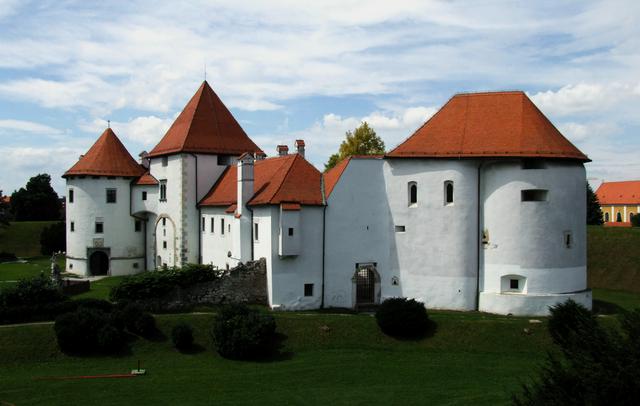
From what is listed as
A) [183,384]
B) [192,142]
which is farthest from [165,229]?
[183,384]

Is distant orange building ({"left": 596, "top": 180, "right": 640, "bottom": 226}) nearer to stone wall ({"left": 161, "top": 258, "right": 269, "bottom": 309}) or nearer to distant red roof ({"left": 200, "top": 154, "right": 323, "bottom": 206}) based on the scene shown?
distant red roof ({"left": 200, "top": 154, "right": 323, "bottom": 206})

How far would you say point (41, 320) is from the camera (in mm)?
30250

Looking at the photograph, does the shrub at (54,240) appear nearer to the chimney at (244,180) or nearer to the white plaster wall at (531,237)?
the chimney at (244,180)

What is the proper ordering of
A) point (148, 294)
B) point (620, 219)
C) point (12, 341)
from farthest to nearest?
point (620, 219) < point (148, 294) < point (12, 341)

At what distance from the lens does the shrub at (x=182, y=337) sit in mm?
27797

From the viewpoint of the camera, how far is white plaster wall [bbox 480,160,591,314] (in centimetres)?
3422

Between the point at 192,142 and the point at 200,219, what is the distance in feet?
18.6

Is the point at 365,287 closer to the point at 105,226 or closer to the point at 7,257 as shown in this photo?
the point at 105,226

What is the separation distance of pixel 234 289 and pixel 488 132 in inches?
651

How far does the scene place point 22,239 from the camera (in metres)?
73.1

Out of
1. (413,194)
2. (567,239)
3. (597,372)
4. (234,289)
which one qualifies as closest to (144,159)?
(234,289)

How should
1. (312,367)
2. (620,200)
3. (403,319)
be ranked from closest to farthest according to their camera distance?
1. (312,367)
2. (403,319)
3. (620,200)

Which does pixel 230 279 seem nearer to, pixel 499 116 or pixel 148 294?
pixel 148 294

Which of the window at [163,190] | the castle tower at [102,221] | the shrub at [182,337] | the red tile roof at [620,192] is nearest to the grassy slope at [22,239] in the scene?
the castle tower at [102,221]
